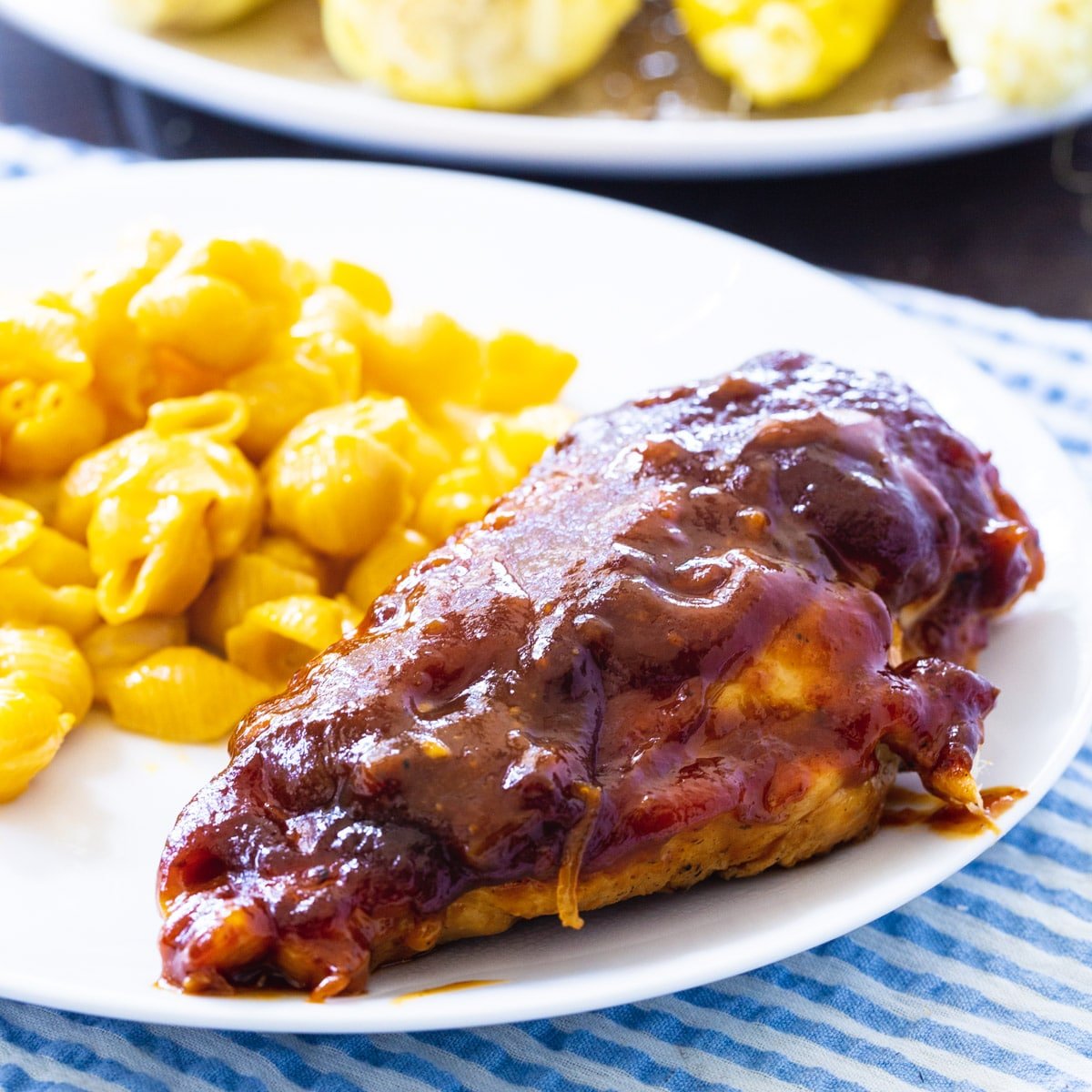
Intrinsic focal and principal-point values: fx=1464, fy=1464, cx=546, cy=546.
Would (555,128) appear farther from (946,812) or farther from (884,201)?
(946,812)

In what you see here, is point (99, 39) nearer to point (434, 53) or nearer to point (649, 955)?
point (434, 53)

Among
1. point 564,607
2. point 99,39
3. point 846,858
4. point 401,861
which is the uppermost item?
point 99,39

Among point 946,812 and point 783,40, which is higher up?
point 783,40

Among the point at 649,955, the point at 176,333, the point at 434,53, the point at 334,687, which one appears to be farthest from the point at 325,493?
the point at 434,53

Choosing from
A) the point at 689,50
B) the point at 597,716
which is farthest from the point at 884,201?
the point at 597,716

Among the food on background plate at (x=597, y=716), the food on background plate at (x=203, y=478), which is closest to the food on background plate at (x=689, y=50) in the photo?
the food on background plate at (x=203, y=478)

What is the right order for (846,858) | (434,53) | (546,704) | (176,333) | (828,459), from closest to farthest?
1. (546,704)
2. (846,858)
3. (828,459)
4. (176,333)
5. (434,53)
